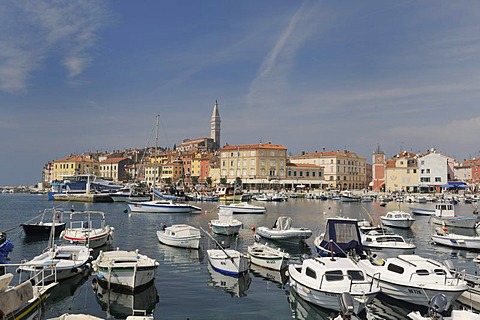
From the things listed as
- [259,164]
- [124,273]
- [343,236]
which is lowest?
[124,273]

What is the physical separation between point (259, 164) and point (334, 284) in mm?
119681

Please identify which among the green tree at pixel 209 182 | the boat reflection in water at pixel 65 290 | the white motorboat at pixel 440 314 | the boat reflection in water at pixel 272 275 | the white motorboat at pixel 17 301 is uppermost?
the green tree at pixel 209 182

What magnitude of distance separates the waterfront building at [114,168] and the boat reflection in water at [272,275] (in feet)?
518

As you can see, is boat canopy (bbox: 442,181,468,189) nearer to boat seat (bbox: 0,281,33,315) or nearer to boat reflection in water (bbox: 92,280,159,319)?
boat reflection in water (bbox: 92,280,159,319)

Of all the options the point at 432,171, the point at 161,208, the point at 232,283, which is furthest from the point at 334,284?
the point at 432,171

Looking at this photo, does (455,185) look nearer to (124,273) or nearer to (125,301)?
(124,273)

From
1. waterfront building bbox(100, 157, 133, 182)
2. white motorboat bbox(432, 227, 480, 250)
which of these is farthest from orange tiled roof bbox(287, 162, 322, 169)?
white motorboat bbox(432, 227, 480, 250)

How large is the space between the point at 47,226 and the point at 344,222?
85.0 ft

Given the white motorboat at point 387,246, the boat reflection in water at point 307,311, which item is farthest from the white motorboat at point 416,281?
the white motorboat at point 387,246

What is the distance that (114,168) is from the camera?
579 feet

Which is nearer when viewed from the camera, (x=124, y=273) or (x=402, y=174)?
(x=124, y=273)

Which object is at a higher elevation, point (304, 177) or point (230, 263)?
point (304, 177)

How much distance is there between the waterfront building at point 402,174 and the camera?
121m

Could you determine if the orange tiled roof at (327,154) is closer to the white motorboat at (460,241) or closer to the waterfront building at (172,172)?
the waterfront building at (172,172)
